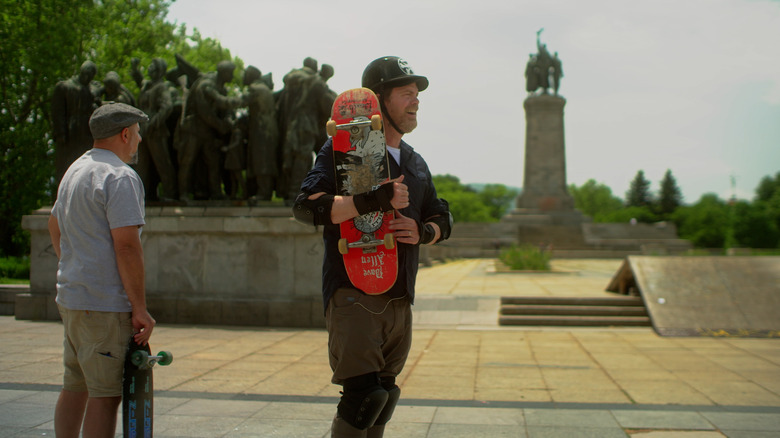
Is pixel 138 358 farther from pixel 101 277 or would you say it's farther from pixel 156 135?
pixel 156 135

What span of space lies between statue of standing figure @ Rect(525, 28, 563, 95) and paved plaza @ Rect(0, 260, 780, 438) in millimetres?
35304

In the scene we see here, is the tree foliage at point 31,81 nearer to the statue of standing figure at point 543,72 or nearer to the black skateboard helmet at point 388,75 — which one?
the black skateboard helmet at point 388,75

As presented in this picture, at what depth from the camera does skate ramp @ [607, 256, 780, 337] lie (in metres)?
9.07

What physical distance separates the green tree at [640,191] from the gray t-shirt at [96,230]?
114638 millimetres

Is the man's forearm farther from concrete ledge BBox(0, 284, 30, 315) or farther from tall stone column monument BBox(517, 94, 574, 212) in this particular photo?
tall stone column monument BBox(517, 94, 574, 212)

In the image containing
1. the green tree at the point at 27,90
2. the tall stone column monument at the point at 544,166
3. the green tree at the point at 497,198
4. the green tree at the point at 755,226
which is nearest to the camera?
the green tree at the point at 27,90

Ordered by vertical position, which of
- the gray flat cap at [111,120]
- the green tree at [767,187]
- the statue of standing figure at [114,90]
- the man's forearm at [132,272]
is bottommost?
the man's forearm at [132,272]

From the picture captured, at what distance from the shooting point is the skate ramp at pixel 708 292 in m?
9.07

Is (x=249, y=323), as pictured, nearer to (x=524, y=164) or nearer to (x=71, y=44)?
(x=71, y=44)

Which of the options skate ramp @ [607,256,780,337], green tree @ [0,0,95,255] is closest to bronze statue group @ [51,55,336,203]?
skate ramp @ [607,256,780,337]

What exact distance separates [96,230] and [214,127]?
8.24m

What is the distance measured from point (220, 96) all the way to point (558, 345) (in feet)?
20.4

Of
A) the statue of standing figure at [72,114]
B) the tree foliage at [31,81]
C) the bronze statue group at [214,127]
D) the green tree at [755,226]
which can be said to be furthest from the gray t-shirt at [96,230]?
the green tree at [755,226]

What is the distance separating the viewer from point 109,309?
113 inches
